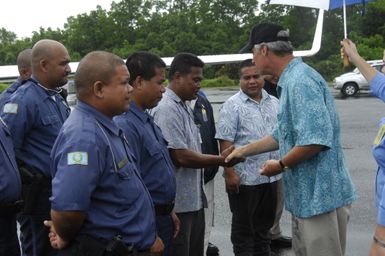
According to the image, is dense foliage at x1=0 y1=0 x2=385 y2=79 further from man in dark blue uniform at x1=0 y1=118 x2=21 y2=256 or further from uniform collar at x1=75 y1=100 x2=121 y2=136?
uniform collar at x1=75 y1=100 x2=121 y2=136

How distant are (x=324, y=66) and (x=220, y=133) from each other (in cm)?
3342

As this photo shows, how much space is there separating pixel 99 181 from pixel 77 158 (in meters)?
0.16

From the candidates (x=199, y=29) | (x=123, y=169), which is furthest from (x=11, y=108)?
(x=199, y=29)

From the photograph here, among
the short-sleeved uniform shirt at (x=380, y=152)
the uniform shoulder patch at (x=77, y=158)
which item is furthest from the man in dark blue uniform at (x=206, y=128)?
the uniform shoulder patch at (x=77, y=158)

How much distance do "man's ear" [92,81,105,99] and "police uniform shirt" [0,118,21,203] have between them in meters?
1.40

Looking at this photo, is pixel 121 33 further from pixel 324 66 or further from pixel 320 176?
pixel 320 176

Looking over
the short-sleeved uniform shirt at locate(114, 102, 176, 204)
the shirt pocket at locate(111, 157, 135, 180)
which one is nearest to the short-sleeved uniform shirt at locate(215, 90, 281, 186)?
the short-sleeved uniform shirt at locate(114, 102, 176, 204)

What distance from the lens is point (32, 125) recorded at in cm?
426

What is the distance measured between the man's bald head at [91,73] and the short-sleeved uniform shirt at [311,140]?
1172 millimetres

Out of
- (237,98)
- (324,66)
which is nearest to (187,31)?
(324,66)

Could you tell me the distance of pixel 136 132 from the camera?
336 cm

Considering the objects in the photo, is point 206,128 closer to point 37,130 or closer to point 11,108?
point 37,130

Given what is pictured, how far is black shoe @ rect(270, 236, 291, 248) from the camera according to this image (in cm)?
588

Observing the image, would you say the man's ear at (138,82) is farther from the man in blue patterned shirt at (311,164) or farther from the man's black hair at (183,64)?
the man in blue patterned shirt at (311,164)
